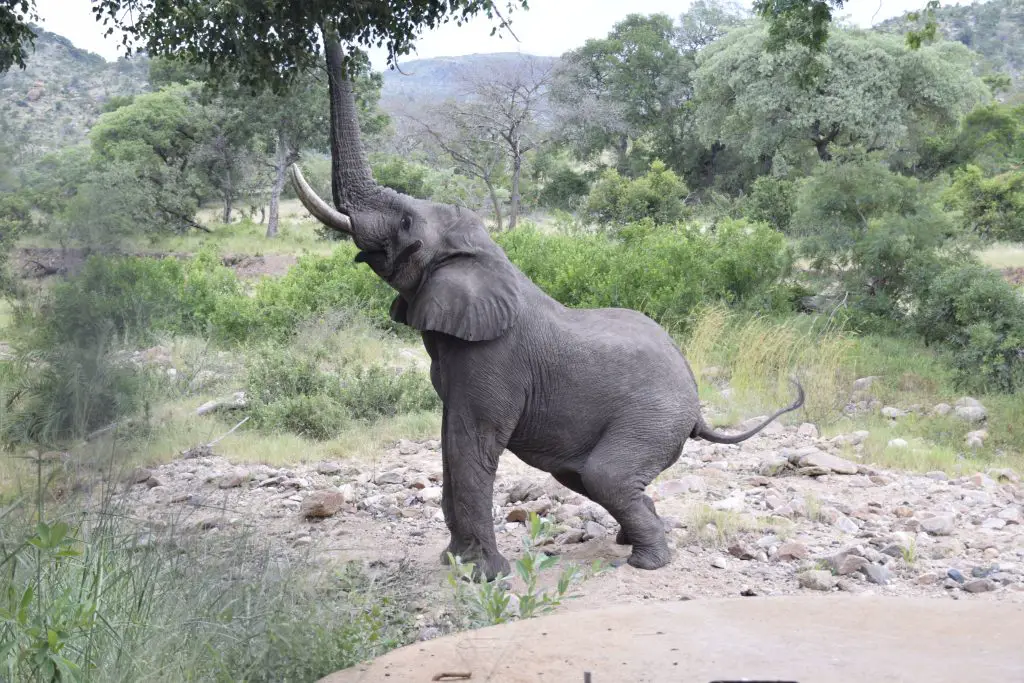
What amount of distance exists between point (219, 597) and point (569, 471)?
2.16 m

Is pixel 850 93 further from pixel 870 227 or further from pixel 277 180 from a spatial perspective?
pixel 870 227

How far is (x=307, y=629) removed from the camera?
11.2 feet

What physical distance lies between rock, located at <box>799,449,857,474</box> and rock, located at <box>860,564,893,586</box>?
2.09 m

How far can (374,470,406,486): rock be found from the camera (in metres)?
7.34

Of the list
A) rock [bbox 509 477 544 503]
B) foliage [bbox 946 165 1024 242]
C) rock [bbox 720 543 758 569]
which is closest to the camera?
rock [bbox 720 543 758 569]

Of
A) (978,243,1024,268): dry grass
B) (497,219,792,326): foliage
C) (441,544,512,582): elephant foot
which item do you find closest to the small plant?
(441,544,512,582): elephant foot

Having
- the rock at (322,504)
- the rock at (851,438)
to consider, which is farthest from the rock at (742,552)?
the rock at (851,438)

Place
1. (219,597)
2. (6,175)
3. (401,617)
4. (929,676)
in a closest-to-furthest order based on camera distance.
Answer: (929,676), (219,597), (6,175), (401,617)

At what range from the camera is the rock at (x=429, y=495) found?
6812mm

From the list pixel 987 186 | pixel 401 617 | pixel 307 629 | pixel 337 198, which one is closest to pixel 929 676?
pixel 307 629

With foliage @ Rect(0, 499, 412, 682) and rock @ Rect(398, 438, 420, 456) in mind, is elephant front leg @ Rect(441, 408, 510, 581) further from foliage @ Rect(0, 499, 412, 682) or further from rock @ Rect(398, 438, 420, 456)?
rock @ Rect(398, 438, 420, 456)

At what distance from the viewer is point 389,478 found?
290 inches

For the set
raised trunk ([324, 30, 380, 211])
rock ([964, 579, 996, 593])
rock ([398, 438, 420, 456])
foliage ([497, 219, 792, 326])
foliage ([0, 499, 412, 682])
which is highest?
→ raised trunk ([324, 30, 380, 211])

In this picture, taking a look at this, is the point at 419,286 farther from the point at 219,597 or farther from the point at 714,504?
the point at 714,504
